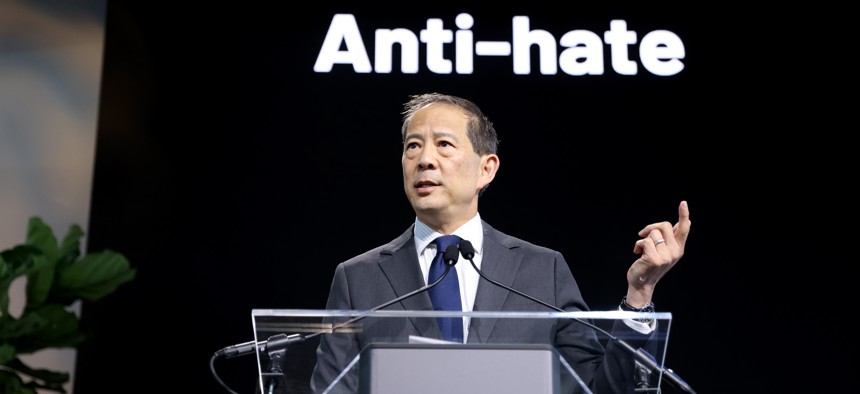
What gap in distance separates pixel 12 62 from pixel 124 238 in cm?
93

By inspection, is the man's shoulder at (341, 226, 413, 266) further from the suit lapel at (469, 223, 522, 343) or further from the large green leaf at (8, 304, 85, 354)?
the large green leaf at (8, 304, 85, 354)

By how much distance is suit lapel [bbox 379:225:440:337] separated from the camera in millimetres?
2146

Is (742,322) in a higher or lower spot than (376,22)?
lower

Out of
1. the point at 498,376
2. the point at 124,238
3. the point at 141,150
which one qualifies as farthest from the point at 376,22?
the point at 498,376

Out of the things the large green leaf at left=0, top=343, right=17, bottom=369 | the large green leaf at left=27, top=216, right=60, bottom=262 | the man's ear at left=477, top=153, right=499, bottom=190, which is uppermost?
the man's ear at left=477, top=153, right=499, bottom=190

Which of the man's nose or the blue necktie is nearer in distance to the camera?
the blue necktie

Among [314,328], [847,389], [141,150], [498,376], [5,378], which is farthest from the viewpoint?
[141,150]

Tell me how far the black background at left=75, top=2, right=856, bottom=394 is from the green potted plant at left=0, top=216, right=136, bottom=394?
2.47 meters

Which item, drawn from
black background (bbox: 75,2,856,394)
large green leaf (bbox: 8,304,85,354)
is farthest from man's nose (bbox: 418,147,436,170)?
large green leaf (bbox: 8,304,85,354)

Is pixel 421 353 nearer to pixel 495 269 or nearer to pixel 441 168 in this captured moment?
pixel 495 269

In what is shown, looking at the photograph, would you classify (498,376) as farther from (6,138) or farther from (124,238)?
(6,138)

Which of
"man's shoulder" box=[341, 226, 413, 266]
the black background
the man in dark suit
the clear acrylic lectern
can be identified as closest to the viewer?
the clear acrylic lectern

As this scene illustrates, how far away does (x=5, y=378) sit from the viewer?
106cm

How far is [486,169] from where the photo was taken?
2512 mm
